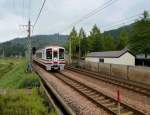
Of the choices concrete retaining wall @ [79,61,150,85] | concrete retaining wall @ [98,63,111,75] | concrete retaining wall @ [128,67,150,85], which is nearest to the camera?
concrete retaining wall @ [128,67,150,85]

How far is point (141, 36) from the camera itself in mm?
56844

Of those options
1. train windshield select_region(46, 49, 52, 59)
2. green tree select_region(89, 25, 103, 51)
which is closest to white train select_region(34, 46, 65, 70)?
train windshield select_region(46, 49, 52, 59)

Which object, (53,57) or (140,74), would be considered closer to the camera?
(140,74)

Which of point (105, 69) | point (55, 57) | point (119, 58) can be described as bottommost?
point (105, 69)

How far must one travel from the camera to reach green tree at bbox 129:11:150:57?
183ft

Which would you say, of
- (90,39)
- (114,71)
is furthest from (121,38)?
(114,71)

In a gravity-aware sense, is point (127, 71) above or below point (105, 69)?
above

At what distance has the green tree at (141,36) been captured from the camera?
183 ft

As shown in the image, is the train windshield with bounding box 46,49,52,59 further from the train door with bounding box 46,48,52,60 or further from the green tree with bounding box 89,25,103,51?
the green tree with bounding box 89,25,103,51

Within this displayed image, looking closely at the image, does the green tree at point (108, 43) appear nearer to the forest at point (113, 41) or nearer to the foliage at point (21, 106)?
the forest at point (113, 41)

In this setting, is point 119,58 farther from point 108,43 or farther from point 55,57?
point 108,43

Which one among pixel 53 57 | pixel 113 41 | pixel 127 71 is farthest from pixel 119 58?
pixel 113 41

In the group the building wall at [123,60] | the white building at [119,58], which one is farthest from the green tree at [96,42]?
the building wall at [123,60]

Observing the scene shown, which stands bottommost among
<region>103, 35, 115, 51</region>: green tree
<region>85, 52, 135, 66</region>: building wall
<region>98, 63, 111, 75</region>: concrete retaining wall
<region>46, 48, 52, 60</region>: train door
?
<region>98, 63, 111, 75</region>: concrete retaining wall
